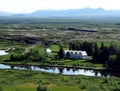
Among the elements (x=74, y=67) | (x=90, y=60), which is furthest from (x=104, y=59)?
(x=74, y=67)

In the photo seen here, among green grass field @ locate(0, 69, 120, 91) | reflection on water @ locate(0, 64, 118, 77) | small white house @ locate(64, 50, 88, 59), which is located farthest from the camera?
small white house @ locate(64, 50, 88, 59)

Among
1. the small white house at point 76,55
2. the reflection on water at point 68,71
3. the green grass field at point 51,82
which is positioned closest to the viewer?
the green grass field at point 51,82

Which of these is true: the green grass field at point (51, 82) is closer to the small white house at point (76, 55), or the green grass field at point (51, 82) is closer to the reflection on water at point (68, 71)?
the reflection on water at point (68, 71)

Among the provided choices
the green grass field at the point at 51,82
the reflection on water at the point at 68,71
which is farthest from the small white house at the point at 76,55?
the green grass field at the point at 51,82

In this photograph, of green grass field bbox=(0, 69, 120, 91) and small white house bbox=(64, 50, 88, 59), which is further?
small white house bbox=(64, 50, 88, 59)

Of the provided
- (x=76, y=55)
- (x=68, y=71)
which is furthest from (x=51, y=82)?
(x=76, y=55)

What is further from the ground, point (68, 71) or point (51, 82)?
point (51, 82)

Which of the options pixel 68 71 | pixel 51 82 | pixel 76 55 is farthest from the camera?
pixel 76 55

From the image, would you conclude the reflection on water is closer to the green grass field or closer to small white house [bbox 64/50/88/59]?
the green grass field

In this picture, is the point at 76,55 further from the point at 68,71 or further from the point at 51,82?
the point at 51,82

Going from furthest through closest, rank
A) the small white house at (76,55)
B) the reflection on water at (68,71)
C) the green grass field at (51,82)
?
the small white house at (76,55)
the reflection on water at (68,71)
the green grass field at (51,82)

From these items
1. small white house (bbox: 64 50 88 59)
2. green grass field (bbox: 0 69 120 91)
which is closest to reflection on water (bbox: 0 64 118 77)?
green grass field (bbox: 0 69 120 91)
